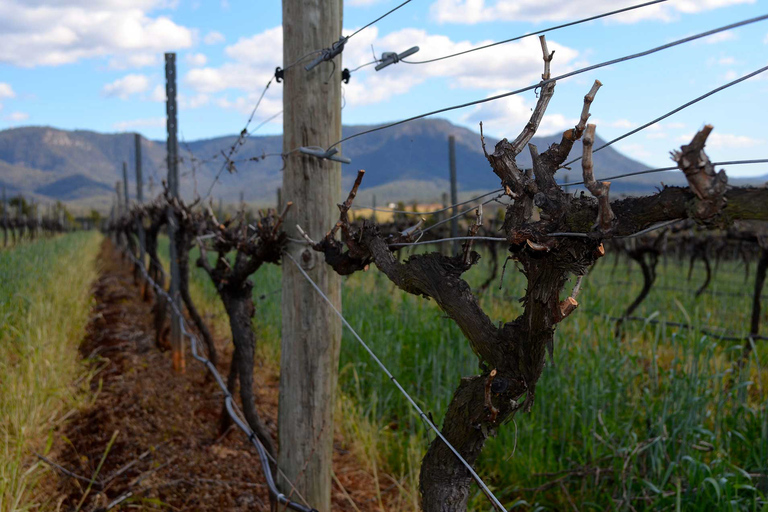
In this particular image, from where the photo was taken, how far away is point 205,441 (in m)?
4.20

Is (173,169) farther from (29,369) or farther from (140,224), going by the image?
(140,224)

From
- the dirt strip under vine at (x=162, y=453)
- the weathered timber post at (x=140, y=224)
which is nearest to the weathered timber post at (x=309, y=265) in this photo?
the dirt strip under vine at (x=162, y=453)

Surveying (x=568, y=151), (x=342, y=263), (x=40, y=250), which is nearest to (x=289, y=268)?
(x=342, y=263)

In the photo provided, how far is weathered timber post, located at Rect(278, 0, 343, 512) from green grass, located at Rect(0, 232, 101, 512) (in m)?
1.48

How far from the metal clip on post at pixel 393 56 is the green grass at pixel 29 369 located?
8.74ft

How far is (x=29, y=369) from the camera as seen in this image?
436 cm

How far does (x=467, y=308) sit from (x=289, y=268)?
1.29 m

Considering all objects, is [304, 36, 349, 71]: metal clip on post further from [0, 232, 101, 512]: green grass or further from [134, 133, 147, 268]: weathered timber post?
[134, 133, 147, 268]: weathered timber post

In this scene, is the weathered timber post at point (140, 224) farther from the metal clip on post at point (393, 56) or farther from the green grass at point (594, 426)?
the metal clip on post at point (393, 56)

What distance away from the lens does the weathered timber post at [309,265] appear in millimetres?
2479

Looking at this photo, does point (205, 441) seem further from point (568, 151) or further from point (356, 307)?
point (568, 151)

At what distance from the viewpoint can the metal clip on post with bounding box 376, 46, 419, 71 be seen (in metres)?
2.38

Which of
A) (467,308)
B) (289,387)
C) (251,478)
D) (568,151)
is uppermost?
(568,151)

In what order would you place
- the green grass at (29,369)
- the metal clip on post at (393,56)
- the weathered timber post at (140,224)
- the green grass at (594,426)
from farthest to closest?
the weathered timber post at (140,224) → the green grass at (29,369) → the green grass at (594,426) → the metal clip on post at (393,56)
